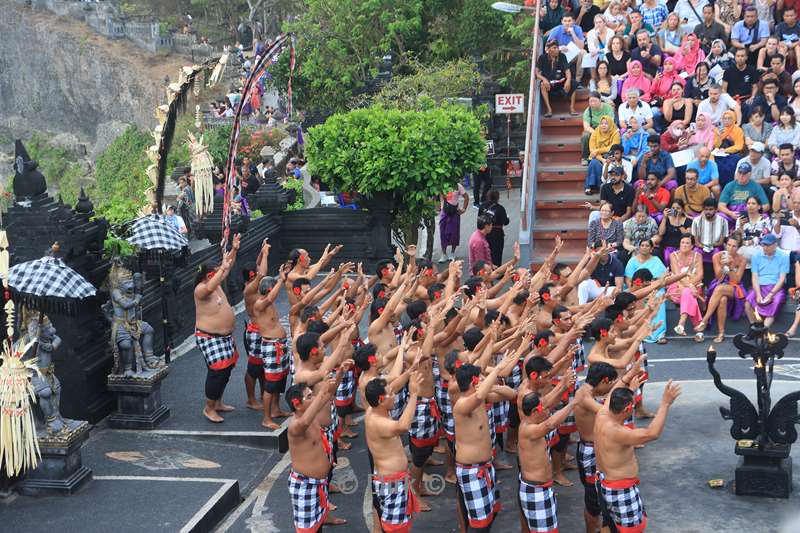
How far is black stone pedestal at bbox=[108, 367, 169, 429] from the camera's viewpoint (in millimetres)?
14039

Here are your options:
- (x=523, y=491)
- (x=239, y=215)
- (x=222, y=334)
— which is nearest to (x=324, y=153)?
(x=239, y=215)

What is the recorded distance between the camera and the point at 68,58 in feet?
205

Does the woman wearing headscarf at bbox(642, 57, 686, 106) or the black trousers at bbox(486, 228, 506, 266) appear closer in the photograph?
the woman wearing headscarf at bbox(642, 57, 686, 106)

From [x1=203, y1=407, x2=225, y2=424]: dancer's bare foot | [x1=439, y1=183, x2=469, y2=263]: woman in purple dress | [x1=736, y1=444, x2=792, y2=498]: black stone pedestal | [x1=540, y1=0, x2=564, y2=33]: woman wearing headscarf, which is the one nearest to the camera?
[x1=736, y1=444, x2=792, y2=498]: black stone pedestal

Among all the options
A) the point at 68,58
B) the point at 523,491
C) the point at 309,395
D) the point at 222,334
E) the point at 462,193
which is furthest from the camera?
the point at 68,58

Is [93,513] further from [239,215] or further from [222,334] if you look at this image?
[239,215]

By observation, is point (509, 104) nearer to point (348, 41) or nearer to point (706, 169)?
point (706, 169)

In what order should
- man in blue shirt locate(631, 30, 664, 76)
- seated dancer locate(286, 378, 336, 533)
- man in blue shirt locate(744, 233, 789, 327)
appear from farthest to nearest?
man in blue shirt locate(631, 30, 664, 76)
man in blue shirt locate(744, 233, 789, 327)
seated dancer locate(286, 378, 336, 533)

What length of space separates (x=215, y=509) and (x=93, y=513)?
4.00ft

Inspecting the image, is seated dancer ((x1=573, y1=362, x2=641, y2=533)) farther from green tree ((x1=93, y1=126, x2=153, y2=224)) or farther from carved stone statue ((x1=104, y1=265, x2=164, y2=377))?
green tree ((x1=93, y1=126, x2=153, y2=224))

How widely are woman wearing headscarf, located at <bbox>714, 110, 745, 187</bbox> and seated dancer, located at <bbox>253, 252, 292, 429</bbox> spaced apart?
8.35m

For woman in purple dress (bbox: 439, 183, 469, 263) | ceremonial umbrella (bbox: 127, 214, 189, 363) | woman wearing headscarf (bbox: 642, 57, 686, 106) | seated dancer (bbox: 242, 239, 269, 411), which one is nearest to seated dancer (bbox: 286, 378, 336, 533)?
seated dancer (bbox: 242, 239, 269, 411)

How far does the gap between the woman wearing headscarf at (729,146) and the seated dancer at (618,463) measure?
953 centimetres

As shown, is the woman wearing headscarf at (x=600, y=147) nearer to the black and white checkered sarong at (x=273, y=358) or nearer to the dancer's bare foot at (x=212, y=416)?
the black and white checkered sarong at (x=273, y=358)
